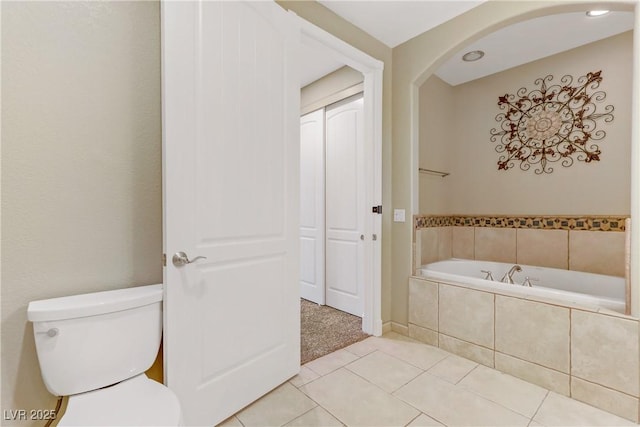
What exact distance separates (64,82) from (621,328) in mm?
2878

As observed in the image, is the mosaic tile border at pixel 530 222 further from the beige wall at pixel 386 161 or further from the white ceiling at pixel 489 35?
the white ceiling at pixel 489 35

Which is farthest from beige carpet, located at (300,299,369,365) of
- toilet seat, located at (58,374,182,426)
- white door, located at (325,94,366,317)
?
toilet seat, located at (58,374,182,426)

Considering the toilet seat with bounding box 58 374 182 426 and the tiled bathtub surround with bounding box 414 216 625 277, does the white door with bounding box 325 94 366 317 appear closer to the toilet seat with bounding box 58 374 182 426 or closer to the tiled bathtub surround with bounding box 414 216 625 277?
the tiled bathtub surround with bounding box 414 216 625 277

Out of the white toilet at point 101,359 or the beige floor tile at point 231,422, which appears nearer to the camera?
the white toilet at point 101,359

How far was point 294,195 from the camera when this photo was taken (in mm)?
1817

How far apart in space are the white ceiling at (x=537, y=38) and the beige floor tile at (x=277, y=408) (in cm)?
279

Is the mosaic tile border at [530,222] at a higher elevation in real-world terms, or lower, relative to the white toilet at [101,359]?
higher

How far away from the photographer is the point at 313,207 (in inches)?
131

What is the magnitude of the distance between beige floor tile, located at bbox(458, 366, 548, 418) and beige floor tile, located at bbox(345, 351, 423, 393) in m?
0.32

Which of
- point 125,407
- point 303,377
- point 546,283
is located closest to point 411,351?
point 303,377

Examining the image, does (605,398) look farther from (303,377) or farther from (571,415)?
(303,377)

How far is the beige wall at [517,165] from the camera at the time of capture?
2.36 metres

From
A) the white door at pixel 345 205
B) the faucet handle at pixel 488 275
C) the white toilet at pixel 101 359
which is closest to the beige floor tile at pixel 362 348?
the white door at pixel 345 205

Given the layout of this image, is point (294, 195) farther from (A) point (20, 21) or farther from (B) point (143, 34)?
(A) point (20, 21)
